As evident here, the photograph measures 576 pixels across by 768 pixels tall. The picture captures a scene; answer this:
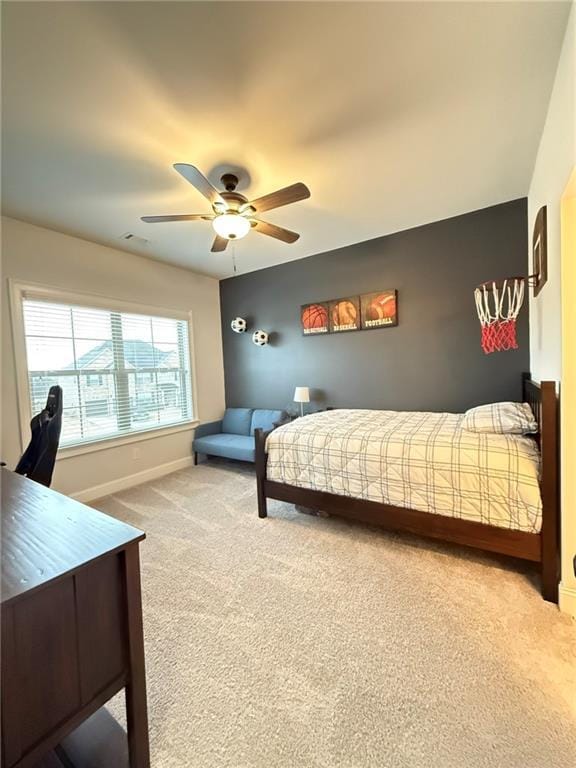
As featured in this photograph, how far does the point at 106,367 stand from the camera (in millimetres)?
3588

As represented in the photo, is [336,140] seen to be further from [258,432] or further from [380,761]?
[380,761]

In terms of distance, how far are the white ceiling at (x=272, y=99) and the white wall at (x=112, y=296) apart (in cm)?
39

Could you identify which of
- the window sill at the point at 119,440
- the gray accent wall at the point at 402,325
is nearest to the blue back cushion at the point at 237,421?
the gray accent wall at the point at 402,325

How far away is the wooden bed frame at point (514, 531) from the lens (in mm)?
1732

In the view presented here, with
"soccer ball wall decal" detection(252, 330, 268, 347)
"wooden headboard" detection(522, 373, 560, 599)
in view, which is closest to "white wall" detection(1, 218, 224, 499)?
"soccer ball wall decal" detection(252, 330, 268, 347)

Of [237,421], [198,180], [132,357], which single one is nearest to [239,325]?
[237,421]

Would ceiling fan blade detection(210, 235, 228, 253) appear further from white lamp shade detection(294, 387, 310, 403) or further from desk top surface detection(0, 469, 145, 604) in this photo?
desk top surface detection(0, 469, 145, 604)

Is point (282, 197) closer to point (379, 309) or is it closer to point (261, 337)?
point (379, 309)

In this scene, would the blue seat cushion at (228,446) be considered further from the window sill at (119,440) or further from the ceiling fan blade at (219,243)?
the ceiling fan blade at (219,243)

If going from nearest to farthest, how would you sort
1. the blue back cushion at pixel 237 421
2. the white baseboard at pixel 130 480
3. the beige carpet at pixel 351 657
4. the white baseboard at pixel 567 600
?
the beige carpet at pixel 351 657
the white baseboard at pixel 567 600
the white baseboard at pixel 130 480
the blue back cushion at pixel 237 421

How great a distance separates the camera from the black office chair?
170cm

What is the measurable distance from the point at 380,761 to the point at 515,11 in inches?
114

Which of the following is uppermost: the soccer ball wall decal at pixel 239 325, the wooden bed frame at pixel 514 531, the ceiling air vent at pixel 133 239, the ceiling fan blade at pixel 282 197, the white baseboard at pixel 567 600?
the ceiling air vent at pixel 133 239

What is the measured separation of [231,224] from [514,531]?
8.51 ft
